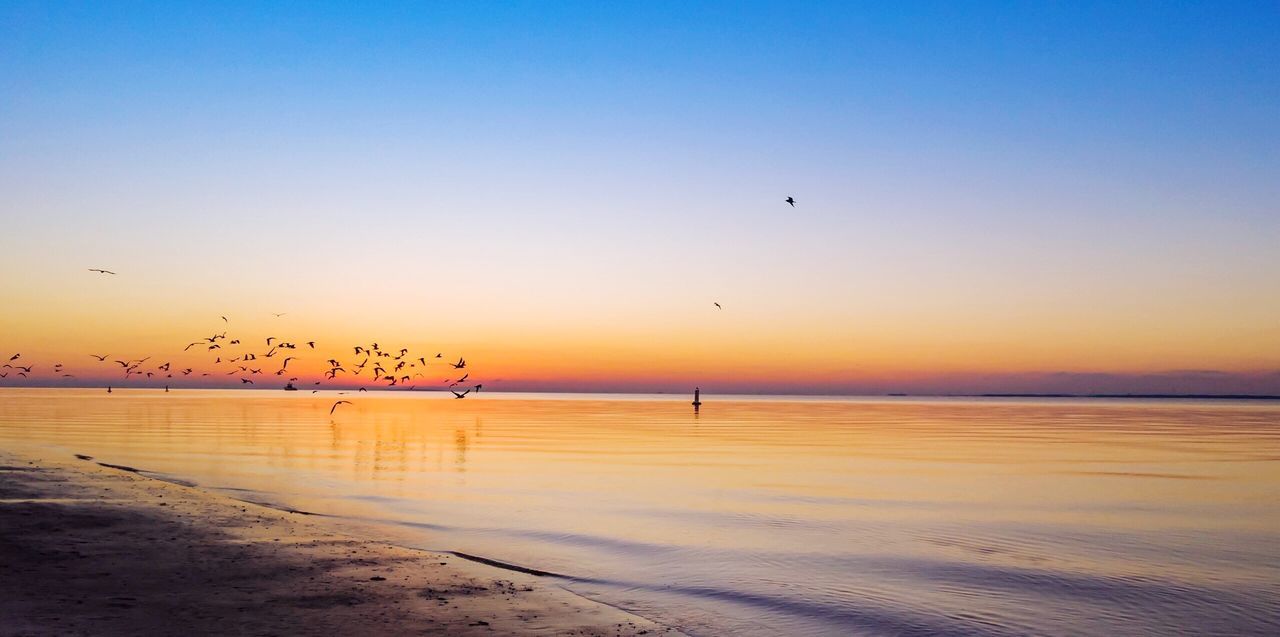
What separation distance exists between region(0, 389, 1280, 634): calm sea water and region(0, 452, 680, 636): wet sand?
1513 millimetres

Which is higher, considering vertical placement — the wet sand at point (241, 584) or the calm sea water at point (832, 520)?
the wet sand at point (241, 584)

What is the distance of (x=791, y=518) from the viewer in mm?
22234

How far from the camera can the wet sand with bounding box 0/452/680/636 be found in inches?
427

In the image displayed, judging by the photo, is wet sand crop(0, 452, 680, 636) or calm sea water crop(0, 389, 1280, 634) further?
calm sea water crop(0, 389, 1280, 634)

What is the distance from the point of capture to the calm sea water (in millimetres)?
13727

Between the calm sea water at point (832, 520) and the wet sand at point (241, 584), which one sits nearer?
the wet sand at point (241, 584)

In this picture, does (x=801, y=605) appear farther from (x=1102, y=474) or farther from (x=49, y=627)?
(x=1102, y=474)

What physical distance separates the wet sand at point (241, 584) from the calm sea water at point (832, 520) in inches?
59.6

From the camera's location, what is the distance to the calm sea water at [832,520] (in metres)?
13.7

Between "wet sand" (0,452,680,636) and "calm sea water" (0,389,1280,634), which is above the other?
"wet sand" (0,452,680,636)

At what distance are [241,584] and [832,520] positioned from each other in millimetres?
14367

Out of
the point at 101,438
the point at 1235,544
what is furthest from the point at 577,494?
the point at 101,438

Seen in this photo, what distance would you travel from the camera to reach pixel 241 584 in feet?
42.0

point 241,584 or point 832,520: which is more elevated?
point 241,584
